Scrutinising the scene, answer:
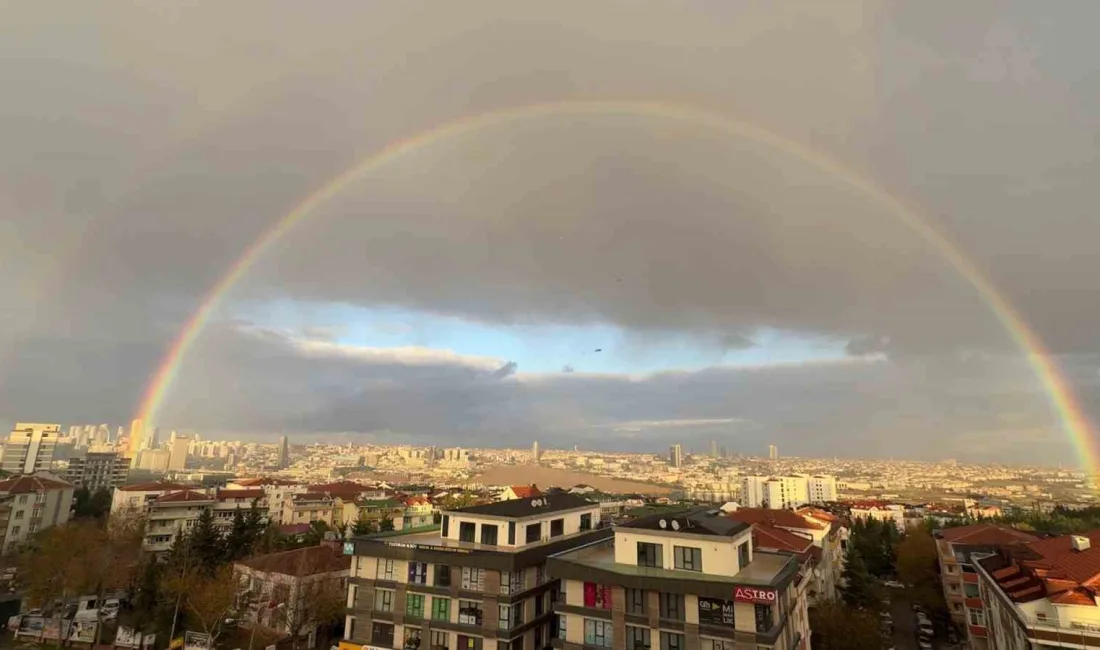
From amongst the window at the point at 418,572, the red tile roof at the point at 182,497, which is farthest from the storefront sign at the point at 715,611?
the red tile roof at the point at 182,497

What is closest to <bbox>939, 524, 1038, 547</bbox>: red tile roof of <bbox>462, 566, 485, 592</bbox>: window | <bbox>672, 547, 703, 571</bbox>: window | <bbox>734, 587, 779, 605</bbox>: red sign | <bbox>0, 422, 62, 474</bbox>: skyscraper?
<bbox>672, 547, 703, 571</bbox>: window

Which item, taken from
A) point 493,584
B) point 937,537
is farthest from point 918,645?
point 493,584

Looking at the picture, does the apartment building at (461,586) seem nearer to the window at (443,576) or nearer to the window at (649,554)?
the window at (443,576)

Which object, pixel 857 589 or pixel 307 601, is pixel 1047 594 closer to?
pixel 857 589

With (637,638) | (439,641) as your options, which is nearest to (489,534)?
(439,641)

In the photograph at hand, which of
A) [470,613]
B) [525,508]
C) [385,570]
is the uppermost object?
[525,508]

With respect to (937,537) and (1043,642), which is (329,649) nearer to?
(1043,642)
